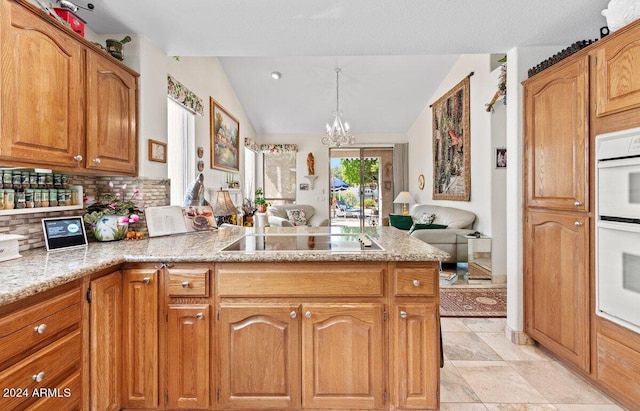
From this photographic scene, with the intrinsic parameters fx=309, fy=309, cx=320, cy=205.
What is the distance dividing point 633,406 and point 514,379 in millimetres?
552

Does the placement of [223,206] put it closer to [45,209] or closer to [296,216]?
[45,209]

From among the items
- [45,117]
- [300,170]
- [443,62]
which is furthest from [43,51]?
[300,170]

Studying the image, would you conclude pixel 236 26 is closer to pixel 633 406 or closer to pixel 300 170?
pixel 633 406

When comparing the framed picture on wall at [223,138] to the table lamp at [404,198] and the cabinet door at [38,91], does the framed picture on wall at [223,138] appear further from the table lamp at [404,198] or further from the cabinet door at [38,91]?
the table lamp at [404,198]

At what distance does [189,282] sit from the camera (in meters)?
1.56

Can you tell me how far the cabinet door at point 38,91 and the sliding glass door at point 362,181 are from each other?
19.7 feet

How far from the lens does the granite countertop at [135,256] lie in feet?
3.73

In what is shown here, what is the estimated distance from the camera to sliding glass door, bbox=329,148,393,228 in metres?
7.43

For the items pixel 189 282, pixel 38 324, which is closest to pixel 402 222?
pixel 189 282

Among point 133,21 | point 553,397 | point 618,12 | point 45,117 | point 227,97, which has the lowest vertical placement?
point 553,397

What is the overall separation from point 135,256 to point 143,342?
1.43ft

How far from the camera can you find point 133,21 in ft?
6.66

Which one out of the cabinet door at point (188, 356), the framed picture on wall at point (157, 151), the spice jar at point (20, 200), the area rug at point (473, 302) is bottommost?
the area rug at point (473, 302)

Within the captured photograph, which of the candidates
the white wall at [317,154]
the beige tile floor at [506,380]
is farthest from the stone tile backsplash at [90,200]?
the white wall at [317,154]
